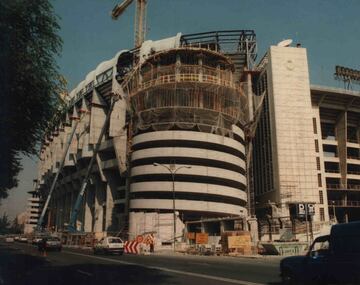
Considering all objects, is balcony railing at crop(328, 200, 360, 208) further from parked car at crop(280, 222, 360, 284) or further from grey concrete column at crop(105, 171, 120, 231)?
parked car at crop(280, 222, 360, 284)

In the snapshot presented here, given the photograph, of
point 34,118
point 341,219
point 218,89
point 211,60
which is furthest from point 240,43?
point 34,118

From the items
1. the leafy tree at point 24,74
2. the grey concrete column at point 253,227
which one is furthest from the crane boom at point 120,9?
the leafy tree at point 24,74

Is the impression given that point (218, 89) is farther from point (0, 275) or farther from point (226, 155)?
point (0, 275)

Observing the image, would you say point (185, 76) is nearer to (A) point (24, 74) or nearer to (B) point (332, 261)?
(A) point (24, 74)

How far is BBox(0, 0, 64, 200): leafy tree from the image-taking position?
11.8m

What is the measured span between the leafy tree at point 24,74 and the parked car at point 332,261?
9.88m

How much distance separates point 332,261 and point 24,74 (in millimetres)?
10696

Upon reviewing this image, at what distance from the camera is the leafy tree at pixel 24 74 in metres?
11.8

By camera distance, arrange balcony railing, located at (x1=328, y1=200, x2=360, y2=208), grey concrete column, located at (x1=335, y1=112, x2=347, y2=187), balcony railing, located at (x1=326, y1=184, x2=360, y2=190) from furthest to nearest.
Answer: grey concrete column, located at (x1=335, y1=112, x2=347, y2=187), balcony railing, located at (x1=328, y1=200, x2=360, y2=208), balcony railing, located at (x1=326, y1=184, x2=360, y2=190)

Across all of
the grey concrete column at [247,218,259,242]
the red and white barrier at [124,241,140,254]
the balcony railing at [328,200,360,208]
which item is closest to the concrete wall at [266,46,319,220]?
the balcony railing at [328,200,360,208]

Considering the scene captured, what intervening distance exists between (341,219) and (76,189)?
66.1 meters

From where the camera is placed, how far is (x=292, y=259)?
12203 mm

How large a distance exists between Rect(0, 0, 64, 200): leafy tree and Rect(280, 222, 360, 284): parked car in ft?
32.4

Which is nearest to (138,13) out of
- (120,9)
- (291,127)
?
(120,9)
